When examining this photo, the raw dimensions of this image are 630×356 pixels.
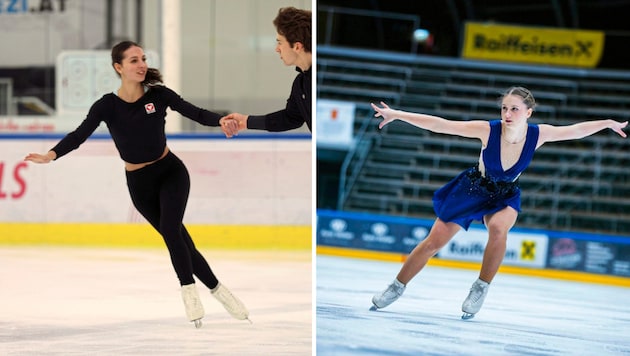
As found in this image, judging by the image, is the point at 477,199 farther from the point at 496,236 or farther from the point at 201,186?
the point at 201,186

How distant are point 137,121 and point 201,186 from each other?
14.5 ft

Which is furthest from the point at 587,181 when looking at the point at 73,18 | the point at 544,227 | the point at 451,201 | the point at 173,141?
the point at 451,201

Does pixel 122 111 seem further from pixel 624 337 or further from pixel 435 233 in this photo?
pixel 624 337

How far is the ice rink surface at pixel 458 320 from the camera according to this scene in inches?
125

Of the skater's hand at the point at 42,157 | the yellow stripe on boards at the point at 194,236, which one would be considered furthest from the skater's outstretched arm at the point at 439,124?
the yellow stripe on boards at the point at 194,236

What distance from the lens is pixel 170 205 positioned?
3404mm

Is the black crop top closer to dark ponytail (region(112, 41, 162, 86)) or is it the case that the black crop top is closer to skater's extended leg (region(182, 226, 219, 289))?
dark ponytail (region(112, 41, 162, 86))

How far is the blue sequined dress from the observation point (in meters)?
3.51

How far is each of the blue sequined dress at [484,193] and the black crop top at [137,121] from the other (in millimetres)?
1037

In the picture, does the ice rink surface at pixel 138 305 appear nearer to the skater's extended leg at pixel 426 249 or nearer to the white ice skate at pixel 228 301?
the white ice skate at pixel 228 301

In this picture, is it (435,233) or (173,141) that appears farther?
(173,141)

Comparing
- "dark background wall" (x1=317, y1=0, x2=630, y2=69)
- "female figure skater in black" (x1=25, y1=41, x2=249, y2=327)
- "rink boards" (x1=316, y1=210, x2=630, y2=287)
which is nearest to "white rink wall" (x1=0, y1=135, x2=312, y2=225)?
"rink boards" (x1=316, y1=210, x2=630, y2=287)

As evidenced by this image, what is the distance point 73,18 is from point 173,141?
1.91 meters

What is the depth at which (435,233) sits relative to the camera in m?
3.65
